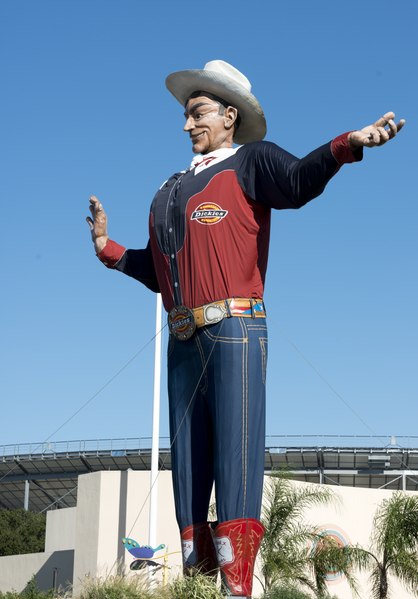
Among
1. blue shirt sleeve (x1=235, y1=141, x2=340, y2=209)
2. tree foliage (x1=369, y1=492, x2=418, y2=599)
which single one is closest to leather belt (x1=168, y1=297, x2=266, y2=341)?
blue shirt sleeve (x1=235, y1=141, x2=340, y2=209)

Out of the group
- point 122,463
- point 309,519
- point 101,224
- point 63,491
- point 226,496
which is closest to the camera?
point 226,496

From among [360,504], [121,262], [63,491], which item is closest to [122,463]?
[63,491]

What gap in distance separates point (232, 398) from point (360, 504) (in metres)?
20.2

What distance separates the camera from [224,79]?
304 inches

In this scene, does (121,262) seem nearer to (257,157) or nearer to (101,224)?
(101,224)

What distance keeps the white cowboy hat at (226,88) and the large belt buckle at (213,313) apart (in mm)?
1560

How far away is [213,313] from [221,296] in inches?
5.1

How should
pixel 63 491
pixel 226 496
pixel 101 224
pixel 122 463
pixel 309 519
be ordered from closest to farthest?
pixel 226 496 < pixel 101 224 < pixel 309 519 < pixel 122 463 < pixel 63 491

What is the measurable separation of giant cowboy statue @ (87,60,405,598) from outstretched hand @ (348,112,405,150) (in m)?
0.02

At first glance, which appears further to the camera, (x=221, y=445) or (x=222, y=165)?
(x=222, y=165)

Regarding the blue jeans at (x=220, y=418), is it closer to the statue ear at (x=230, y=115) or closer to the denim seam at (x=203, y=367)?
the denim seam at (x=203, y=367)

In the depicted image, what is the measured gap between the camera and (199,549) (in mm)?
7297

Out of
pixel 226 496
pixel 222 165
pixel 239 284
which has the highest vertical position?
pixel 222 165

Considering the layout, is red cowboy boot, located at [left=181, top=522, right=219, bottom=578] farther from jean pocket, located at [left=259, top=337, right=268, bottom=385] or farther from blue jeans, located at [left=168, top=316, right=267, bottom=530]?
jean pocket, located at [left=259, top=337, right=268, bottom=385]
